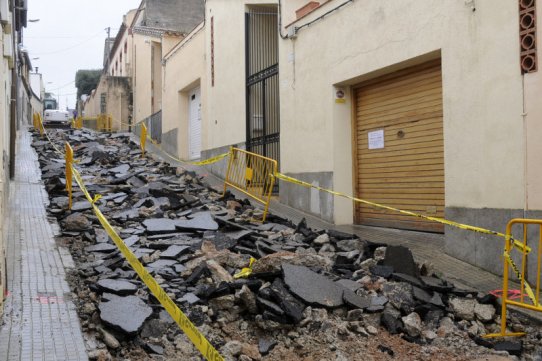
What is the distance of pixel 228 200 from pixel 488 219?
18.6 ft

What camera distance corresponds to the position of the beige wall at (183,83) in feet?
52.1

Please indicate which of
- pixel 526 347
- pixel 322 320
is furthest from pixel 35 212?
pixel 526 347

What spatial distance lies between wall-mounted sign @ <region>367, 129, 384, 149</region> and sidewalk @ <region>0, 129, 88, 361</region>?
5.22m

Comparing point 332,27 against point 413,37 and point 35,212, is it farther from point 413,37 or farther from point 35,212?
point 35,212

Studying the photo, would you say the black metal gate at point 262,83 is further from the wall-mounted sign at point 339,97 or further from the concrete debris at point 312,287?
the concrete debris at point 312,287

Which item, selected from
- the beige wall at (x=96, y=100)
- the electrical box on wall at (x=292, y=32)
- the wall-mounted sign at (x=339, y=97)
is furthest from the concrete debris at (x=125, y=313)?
the beige wall at (x=96, y=100)

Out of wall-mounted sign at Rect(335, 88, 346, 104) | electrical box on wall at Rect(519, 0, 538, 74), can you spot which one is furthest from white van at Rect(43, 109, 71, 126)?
electrical box on wall at Rect(519, 0, 538, 74)

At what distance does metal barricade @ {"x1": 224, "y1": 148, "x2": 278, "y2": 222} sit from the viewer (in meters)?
10.4

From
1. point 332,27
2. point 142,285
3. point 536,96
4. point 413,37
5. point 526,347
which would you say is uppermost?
point 332,27

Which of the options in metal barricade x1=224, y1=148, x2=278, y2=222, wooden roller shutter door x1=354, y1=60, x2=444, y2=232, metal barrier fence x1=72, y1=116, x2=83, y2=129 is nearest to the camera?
wooden roller shutter door x1=354, y1=60, x2=444, y2=232

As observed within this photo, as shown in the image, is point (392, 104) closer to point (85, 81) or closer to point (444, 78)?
point (444, 78)

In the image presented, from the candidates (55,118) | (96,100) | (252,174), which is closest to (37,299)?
(252,174)

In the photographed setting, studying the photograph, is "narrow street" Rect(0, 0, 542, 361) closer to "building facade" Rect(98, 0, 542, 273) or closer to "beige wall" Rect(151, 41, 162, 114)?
"building facade" Rect(98, 0, 542, 273)

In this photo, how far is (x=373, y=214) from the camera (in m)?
9.30
